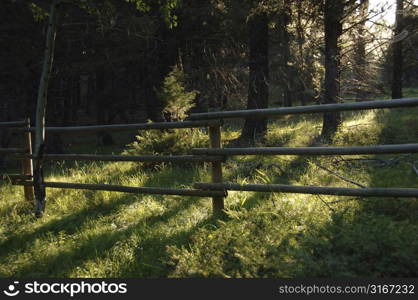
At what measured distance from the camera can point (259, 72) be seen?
1191 centimetres

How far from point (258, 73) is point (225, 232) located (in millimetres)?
8599

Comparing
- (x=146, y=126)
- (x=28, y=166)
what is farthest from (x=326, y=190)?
(x=28, y=166)

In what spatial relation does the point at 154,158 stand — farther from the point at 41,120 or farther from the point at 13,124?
the point at 13,124

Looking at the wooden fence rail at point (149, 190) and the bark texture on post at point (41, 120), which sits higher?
the bark texture on post at point (41, 120)

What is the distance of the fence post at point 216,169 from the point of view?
4945 millimetres

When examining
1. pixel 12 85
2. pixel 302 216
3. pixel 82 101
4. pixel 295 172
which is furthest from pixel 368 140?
pixel 82 101

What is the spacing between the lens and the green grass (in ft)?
11.1

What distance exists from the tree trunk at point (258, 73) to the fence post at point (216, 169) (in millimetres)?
6864

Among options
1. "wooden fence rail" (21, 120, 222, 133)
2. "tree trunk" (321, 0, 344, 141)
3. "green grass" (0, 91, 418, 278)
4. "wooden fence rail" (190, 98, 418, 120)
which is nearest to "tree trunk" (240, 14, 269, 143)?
"tree trunk" (321, 0, 344, 141)

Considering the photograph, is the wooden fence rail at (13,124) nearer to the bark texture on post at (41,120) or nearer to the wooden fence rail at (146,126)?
the wooden fence rail at (146,126)

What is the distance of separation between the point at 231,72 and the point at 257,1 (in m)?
3.99

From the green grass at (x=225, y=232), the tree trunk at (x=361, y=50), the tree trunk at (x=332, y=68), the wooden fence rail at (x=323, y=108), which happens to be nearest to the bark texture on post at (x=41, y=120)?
the green grass at (x=225, y=232)

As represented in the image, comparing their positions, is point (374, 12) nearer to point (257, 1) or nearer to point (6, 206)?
point (257, 1)

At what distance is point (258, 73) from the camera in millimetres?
11922
